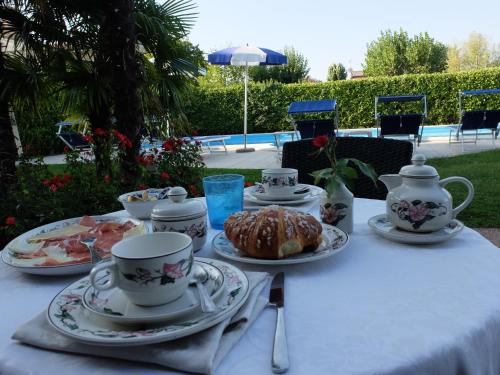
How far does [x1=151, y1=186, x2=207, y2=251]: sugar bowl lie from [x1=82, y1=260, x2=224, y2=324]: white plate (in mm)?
234

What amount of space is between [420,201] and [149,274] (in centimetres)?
67

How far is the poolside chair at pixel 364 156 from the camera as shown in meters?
1.88

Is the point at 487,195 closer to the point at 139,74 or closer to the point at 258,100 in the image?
the point at 139,74

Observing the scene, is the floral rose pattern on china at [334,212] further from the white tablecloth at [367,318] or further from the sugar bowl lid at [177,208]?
the sugar bowl lid at [177,208]

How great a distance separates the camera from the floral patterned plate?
55 cm

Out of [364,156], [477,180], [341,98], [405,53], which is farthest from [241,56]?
[405,53]

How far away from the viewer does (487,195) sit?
429 cm

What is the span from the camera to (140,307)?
64 centimetres

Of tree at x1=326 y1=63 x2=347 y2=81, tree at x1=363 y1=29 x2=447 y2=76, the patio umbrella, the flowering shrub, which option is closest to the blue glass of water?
the flowering shrub

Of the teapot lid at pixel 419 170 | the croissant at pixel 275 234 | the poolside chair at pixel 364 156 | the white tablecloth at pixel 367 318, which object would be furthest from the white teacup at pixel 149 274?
the poolside chair at pixel 364 156

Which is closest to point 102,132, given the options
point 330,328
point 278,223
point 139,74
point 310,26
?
point 139,74

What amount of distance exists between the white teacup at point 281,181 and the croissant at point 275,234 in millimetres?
453

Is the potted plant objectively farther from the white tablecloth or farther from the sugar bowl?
the sugar bowl

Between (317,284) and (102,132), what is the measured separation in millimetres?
2345
